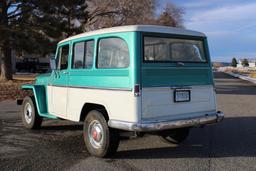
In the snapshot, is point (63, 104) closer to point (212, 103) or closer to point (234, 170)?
point (212, 103)

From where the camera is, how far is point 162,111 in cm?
582

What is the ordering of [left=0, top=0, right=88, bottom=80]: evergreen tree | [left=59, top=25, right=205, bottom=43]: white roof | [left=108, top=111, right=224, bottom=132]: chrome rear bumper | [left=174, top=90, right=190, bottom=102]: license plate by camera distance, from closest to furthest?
[left=108, top=111, right=224, bottom=132]: chrome rear bumper
[left=59, top=25, right=205, bottom=43]: white roof
[left=174, top=90, right=190, bottom=102]: license plate
[left=0, top=0, right=88, bottom=80]: evergreen tree

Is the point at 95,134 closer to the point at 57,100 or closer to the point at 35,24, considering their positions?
the point at 57,100

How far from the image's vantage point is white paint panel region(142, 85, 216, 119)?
5.62m

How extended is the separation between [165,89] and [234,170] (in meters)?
1.65

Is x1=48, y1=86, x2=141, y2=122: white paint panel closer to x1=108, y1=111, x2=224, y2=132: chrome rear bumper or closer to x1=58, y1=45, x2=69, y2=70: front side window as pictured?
x1=108, y1=111, x2=224, y2=132: chrome rear bumper

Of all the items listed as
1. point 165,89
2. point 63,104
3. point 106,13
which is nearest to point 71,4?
point 106,13

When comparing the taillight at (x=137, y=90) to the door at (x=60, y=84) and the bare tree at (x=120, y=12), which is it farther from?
the bare tree at (x=120, y=12)

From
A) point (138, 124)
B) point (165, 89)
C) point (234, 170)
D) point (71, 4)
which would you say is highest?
point (71, 4)

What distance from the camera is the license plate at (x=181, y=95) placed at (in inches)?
236

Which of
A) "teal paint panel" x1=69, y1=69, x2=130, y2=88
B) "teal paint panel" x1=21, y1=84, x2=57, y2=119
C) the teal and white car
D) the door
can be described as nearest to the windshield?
the teal and white car

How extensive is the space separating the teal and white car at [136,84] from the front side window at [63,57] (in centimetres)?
12

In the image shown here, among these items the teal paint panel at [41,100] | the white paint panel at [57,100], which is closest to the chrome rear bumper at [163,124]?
the white paint panel at [57,100]

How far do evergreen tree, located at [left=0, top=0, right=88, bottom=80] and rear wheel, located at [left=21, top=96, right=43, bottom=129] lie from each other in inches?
441
